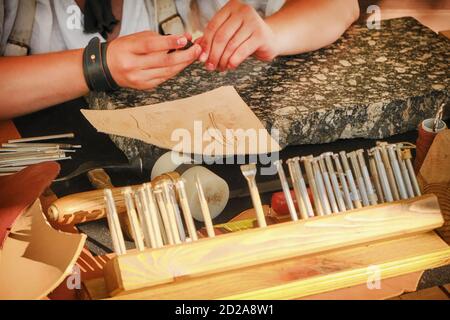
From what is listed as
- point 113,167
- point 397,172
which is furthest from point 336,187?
point 113,167

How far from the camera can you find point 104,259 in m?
1.14

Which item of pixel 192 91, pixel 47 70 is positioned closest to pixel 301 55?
pixel 192 91

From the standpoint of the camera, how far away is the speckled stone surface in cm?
155

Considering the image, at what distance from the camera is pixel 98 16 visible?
2.02 meters

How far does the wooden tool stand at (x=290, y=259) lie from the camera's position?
966 mm

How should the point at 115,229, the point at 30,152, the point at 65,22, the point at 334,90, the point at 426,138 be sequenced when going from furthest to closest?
the point at 65,22 → the point at 334,90 → the point at 30,152 → the point at 426,138 → the point at 115,229

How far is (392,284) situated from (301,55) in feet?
3.17

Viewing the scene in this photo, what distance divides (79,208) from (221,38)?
0.77 m

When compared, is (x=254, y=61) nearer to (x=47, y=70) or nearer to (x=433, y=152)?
(x=47, y=70)

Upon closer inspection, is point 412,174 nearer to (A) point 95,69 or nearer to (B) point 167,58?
→ (B) point 167,58

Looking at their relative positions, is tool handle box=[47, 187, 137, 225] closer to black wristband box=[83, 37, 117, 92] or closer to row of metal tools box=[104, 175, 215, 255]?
row of metal tools box=[104, 175, 215, 255]

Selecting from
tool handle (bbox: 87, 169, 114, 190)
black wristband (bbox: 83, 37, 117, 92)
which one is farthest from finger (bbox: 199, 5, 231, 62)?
tool handle (bbox: 87, 169, 114, 190)

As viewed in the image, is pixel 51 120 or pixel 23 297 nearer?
pixel 23 297

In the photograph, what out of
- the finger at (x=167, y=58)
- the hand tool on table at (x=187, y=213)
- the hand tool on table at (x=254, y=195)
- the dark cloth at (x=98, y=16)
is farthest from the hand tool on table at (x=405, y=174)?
the dark cloth at (x=98, y=16)
